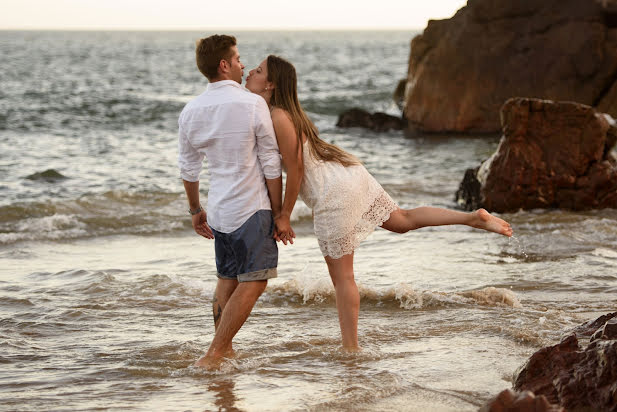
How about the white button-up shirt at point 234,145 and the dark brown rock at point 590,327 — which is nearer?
the white button-up shirt at point 234,145

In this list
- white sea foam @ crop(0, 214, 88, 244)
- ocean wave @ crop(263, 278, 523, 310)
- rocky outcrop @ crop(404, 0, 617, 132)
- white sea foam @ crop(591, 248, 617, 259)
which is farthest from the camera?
rocky outcrop @ crop(404, 0, 617, 132)

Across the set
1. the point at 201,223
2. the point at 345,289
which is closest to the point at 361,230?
the point at 345,289

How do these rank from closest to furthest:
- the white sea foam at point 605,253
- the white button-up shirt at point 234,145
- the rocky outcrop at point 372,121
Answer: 1. the white button-up shirt at point 234,145
2. the white sea foam at point 605,253
3. the rocky outcrop at point 372,121

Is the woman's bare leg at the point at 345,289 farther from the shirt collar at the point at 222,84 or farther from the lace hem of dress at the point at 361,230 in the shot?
the shirt collar at the point at 222,84

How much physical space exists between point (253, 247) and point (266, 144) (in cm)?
55

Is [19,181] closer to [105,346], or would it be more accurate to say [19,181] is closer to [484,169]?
[484,169]

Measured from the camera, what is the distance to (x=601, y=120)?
9.22m

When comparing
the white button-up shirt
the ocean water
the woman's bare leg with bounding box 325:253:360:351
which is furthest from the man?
the ocean water

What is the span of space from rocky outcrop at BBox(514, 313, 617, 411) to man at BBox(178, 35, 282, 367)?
58.0 inches

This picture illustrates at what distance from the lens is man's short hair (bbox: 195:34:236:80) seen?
4219 mm

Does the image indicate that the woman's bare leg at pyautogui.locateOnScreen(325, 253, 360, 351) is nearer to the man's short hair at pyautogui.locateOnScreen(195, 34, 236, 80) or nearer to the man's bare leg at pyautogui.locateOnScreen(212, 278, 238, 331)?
the man's bare leg at pyautogui.locateOnScreen(212, 278, 238, 331)

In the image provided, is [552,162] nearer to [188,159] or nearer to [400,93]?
[188,159]

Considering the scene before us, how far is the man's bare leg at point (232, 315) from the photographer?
439 centimetres

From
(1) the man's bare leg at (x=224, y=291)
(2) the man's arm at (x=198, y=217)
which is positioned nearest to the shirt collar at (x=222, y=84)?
(2) the man's arm at (x=198, y=217)
